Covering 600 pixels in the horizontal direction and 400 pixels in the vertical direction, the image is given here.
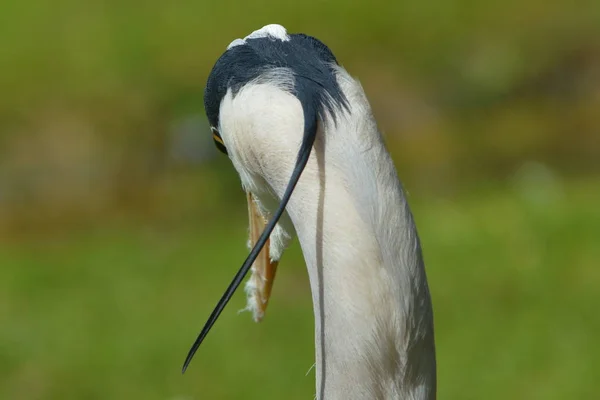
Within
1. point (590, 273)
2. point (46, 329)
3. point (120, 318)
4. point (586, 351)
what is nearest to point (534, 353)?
point (586, 351)

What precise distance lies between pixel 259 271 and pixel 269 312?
206 cm

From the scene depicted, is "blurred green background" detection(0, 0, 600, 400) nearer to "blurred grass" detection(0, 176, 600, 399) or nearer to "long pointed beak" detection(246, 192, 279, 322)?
"blurred grass" detection(0, 176, 600, 399)

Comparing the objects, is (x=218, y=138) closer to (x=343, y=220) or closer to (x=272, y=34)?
(x=272, y=34)

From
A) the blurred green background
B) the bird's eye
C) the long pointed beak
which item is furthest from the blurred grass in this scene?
the bird's eye

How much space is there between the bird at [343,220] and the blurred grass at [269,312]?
220cm

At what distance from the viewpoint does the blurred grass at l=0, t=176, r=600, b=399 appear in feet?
12.3

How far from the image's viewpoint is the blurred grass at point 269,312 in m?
3.76

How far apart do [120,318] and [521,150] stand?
2.31m

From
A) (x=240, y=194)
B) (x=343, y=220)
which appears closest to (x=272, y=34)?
(x=343, y=220)

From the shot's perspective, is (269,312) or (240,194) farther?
(240,194)

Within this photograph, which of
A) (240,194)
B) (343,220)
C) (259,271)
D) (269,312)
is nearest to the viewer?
(343,220)

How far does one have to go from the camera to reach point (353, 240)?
143 centimetres

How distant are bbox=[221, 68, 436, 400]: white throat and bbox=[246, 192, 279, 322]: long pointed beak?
1.52 feet

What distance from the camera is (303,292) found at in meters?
4.27
